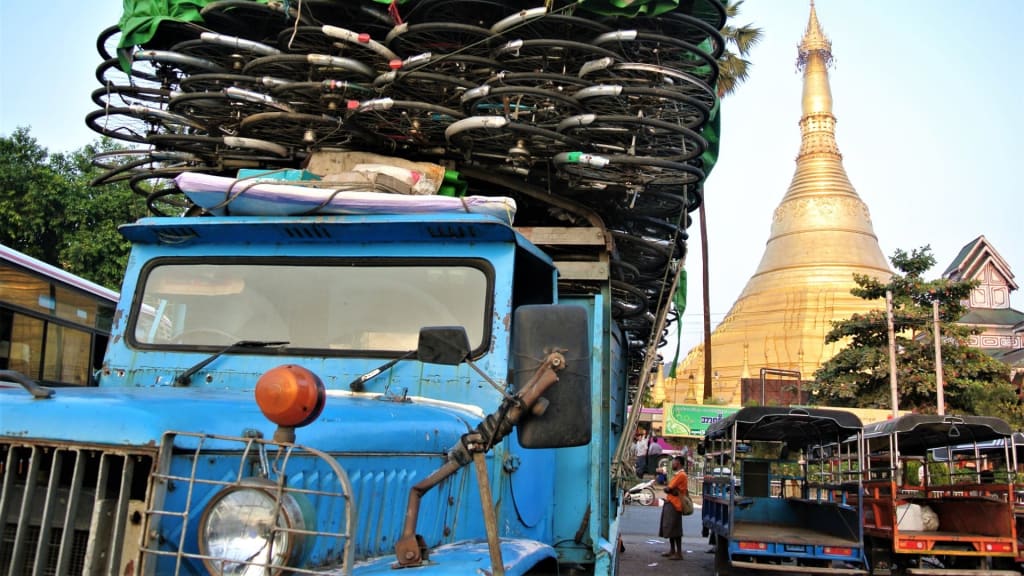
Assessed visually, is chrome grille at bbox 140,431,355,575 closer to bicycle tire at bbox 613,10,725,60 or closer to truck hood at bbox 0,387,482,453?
truck hood at bbox 0,387,482,453

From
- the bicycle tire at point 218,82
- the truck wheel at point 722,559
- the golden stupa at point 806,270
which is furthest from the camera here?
the golden stupa at point 806,270

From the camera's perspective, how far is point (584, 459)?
4484mm

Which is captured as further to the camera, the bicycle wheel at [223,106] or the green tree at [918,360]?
the green tree at [918,360]

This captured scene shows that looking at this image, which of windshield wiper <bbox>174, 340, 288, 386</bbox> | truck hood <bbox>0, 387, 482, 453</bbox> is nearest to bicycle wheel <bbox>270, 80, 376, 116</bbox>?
windshield wiper <bbox>174, 340, 288, 386</bbox>

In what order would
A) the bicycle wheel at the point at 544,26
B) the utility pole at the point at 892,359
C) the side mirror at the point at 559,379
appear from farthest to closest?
1. the utility pole at the point at 892,359
2. the bicycle wheel at the point at 544,26
3. the side mirror at the point at 559,379

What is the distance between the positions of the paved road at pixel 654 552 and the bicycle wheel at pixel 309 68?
7.09 meters

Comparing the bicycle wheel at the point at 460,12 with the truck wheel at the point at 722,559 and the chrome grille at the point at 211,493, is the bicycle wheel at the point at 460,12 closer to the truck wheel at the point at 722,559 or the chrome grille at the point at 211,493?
the chrome grille at the point at 211,493

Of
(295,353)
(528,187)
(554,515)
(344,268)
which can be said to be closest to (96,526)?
(295,353)

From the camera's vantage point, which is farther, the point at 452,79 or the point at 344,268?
the point at 452,79

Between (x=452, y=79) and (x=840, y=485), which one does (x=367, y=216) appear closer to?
(x=452, y=79)

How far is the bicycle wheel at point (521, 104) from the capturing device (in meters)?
4.62

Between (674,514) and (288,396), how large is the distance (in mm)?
11785

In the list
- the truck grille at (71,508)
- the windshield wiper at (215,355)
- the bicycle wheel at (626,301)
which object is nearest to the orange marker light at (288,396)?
the truck grille at (71,508)

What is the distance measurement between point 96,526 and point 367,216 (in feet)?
6.73
